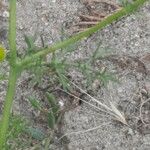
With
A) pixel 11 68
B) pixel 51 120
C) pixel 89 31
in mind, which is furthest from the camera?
pixel 51 120

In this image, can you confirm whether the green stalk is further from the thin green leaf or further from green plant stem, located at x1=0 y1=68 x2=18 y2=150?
the thin green leaf

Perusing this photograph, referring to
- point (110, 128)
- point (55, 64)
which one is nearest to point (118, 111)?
point (110, 128)

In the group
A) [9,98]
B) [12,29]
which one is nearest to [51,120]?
[9,98]

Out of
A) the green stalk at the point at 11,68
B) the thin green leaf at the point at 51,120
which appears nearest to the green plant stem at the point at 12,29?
the green stalk at the point at 11,68

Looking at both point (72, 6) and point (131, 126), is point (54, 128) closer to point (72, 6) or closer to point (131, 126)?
point (131, 126)

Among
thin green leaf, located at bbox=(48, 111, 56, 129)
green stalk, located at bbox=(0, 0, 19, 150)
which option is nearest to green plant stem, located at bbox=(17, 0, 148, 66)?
green stalk, located at bbox=(0, 0, 19, 150)

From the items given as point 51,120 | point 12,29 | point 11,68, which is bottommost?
point 51,120

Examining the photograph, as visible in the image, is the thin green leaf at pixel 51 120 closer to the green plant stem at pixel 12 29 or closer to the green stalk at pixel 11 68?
the green stalk at pixel 11 68

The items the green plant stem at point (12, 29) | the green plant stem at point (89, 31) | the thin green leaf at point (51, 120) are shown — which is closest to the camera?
the green plant stem at point (89, 31)

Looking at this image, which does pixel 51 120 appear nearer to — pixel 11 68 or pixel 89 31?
pixel 11 68
